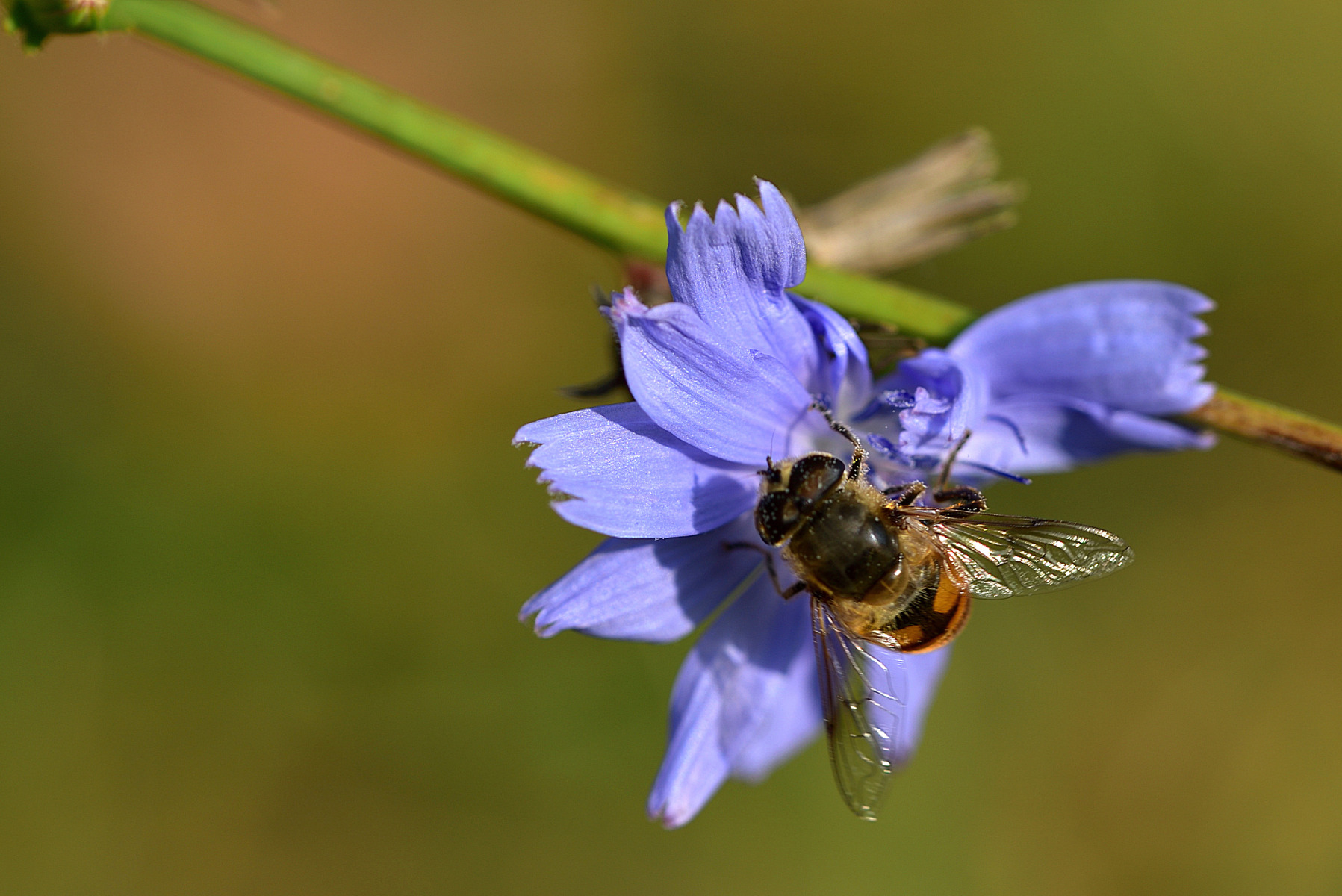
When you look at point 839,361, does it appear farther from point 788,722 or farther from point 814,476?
point 788,722

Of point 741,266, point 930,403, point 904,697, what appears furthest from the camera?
point 904,697

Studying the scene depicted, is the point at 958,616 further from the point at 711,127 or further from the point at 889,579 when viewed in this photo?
the point at 711,127

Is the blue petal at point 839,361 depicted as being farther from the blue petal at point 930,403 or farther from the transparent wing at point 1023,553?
the transparent wing at point 1023,553

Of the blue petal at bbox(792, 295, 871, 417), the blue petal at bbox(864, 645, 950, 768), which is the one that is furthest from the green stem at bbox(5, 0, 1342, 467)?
the blue petal at bbox(864, 645, 950, 768)

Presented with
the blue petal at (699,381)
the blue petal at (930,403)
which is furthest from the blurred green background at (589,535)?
the blue petal at (699,381)

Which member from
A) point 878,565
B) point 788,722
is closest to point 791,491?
point 878,565

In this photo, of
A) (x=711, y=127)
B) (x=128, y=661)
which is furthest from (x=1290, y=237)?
(x=128, y=661)

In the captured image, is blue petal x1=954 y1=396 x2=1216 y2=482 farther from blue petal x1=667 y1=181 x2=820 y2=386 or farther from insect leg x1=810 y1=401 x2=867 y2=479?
blue petal x1=667 y1=181 x2=820 y2=386
